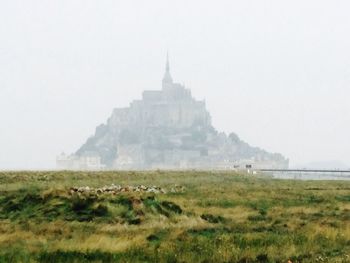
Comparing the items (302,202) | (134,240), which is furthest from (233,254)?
(302,202)

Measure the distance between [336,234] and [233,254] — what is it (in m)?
6.01

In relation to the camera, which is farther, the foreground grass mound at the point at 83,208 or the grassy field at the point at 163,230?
the foreground grass mound at the point at 83,208

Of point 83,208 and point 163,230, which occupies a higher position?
point 83,208

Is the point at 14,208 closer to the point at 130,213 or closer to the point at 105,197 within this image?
the point at 105,197

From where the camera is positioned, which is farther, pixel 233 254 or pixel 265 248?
pixel 265 248

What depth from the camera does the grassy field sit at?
15.5m

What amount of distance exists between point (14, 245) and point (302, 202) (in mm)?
22096

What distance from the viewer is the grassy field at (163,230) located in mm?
15484

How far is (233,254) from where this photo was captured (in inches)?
612

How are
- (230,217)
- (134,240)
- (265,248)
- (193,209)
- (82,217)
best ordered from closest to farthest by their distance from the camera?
(265,248), (134,240), (82,217), (230,217), (193,209)

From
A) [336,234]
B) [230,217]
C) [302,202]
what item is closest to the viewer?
[336,234]

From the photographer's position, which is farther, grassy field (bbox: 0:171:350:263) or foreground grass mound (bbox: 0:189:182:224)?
foreground grass mound (bbox: 0:189:182:224)

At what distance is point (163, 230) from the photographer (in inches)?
834

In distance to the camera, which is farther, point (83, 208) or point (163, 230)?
point (83, 208)
